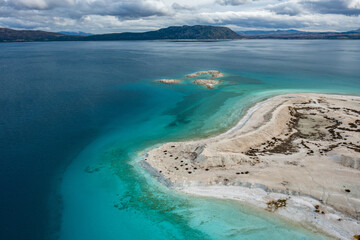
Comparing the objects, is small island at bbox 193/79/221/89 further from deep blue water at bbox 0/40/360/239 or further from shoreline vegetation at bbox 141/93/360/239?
shoreline vegetation at bbox 141/93/360/239

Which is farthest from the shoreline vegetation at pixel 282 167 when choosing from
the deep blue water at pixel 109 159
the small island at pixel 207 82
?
the small island at pixel 207 82

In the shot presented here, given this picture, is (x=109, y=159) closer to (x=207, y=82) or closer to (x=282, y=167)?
(x=282, y=167)

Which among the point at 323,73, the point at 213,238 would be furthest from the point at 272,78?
the point at 213,238

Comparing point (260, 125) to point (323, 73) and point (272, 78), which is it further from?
point (323, 73)

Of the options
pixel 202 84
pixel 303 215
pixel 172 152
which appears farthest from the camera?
pixel 202 84

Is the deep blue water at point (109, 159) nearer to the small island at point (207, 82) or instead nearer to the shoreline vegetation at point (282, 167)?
the shoreline vegetation at point (282, 167)

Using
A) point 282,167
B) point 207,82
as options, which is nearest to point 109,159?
point 282,167

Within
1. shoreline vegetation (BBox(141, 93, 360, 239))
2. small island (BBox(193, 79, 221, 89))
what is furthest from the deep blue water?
small island (BBox(193, 79, 221, 89))

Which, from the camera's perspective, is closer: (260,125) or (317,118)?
(260,125)
